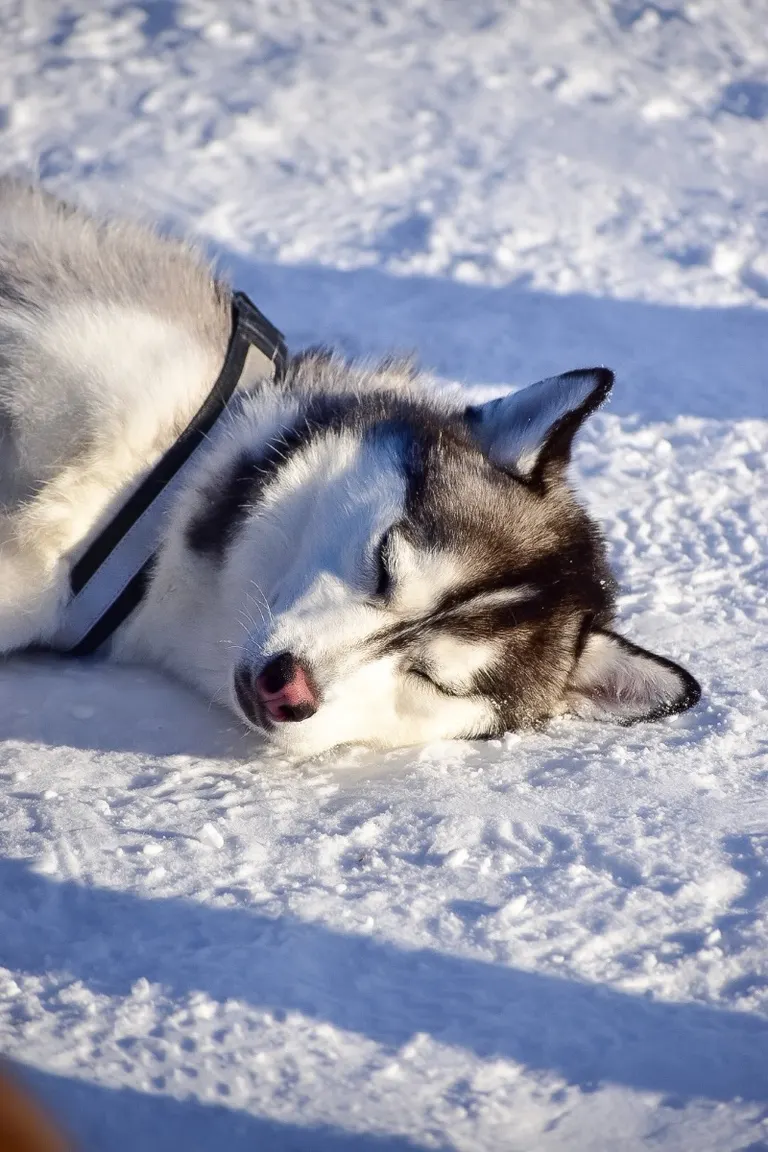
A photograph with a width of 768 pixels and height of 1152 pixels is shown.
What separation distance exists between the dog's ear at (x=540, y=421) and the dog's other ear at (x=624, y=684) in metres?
0.45

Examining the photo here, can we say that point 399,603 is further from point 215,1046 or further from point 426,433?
point 215,1046

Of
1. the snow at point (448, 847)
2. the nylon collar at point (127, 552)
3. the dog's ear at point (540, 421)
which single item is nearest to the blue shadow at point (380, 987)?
the snow at point (448, 847)

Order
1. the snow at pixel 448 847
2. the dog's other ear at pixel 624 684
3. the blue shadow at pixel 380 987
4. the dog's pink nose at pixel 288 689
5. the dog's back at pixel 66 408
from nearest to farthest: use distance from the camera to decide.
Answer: the snow at pixel 448 847, the blue shadow at pixel 380 987, the dog's pink nose at pixel 288 689, the dog's back at pixel 66 408, the dog's other ear at pixel 624 684

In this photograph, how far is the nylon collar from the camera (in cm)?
268

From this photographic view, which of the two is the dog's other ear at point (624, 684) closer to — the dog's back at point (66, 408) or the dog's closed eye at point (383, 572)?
the dog's closed eye at point (383, 572)

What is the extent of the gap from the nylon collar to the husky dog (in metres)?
0.02

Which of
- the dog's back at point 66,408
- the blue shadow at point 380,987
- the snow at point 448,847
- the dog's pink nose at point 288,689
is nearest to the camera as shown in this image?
the snow at point 448,847

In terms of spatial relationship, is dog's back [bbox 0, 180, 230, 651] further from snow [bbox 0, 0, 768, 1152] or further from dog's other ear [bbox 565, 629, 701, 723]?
dog's other ear [bbox 565, 629, 701, 723]

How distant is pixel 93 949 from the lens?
6.64 ft

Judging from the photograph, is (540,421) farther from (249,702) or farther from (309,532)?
(249,702)

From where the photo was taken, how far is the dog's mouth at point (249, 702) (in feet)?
8.06

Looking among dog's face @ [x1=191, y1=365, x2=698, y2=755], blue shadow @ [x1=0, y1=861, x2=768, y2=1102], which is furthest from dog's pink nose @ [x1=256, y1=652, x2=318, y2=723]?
blue shadow @ [x1=0, y1=861, x2=768, y2=1102]

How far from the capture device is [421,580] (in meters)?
2.49

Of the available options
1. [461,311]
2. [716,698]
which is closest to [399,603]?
[716,698]
